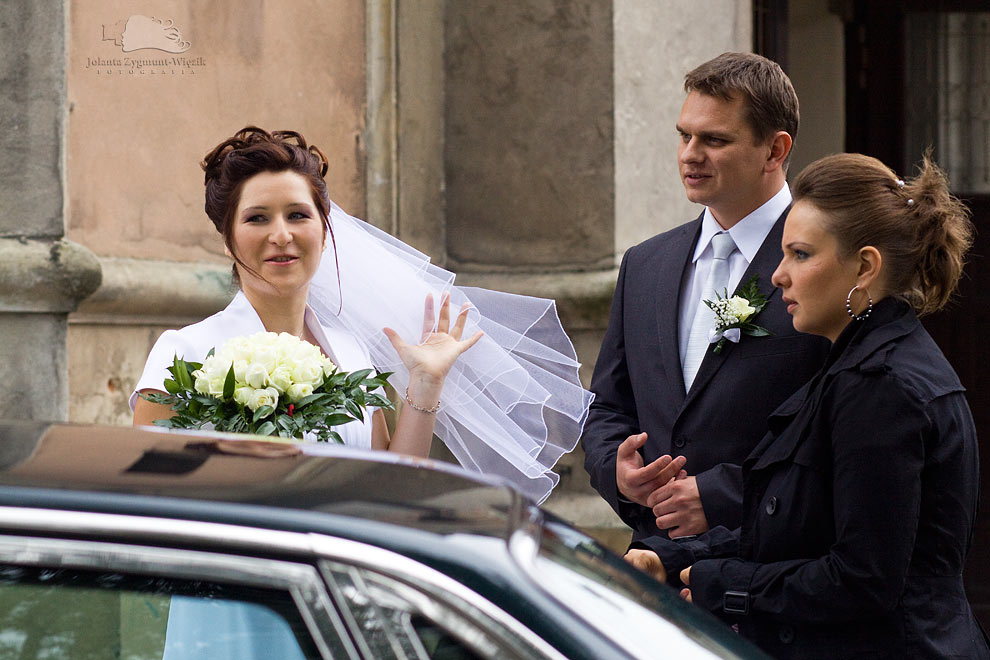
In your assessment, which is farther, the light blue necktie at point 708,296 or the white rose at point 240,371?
the light blue necktie at point 708,296

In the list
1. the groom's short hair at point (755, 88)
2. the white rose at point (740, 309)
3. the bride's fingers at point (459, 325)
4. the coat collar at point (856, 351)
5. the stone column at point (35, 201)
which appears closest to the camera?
the coat collar at point (856, 351)

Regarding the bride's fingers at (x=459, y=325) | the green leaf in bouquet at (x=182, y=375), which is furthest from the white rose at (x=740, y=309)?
the green leaf in bouquet at (x=182, y=375)

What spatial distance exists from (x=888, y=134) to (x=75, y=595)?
7460 mm

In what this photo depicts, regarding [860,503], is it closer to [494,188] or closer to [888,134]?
[494,188]

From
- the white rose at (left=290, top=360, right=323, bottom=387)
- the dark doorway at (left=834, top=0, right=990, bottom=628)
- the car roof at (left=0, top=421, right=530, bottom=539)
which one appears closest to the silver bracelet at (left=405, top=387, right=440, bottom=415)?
the white rose at (left=290, top=360, right=323, bottom=387)

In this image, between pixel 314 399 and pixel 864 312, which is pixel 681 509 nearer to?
pixel 864 312

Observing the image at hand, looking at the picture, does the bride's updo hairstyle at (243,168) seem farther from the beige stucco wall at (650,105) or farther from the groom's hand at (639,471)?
the beige stucco wall at (650,105)

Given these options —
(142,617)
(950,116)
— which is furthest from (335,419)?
(950,116)

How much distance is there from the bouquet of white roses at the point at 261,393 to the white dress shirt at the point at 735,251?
963 millimetres

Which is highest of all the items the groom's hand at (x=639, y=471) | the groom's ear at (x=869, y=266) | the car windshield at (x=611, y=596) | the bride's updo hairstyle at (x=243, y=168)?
the bride's updo hairstyle at (x=243, y=168)

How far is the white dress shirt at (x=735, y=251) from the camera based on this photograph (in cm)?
329

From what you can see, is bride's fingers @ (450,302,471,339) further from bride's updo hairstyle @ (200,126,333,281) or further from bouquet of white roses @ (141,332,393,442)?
bouquet of white roses @ (141,332,393,442)

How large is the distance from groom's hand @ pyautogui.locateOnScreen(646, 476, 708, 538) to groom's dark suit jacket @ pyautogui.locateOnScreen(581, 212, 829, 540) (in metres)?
0.02

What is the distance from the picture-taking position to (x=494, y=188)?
6.30 m
